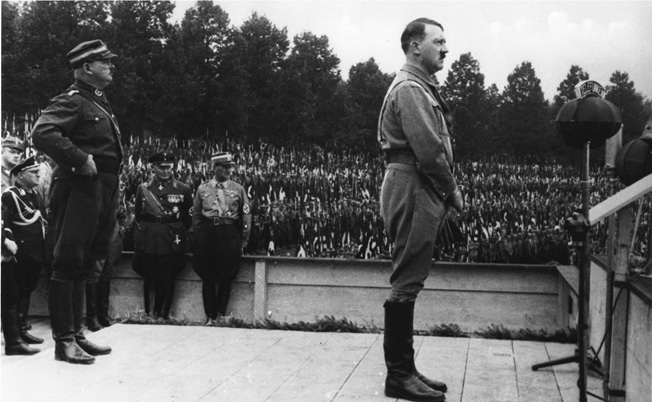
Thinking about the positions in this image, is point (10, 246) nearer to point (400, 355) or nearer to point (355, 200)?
point (400, 355)

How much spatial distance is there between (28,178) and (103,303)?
1.68m

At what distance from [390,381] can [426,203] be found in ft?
2.60

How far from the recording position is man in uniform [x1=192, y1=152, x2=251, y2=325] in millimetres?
7035

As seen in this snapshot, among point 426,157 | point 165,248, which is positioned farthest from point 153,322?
point 426,157

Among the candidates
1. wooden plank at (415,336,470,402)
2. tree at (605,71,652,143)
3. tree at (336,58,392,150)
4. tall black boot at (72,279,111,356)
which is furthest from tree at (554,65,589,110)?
tall black boot at (72,279,111,356)

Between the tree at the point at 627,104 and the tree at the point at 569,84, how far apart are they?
571 millimetres

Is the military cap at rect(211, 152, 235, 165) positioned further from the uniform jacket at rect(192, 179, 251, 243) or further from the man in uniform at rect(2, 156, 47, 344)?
the man in uniform at rect(2, 156, 47, 344)

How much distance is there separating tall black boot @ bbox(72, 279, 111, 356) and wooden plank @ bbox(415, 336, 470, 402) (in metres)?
1.67

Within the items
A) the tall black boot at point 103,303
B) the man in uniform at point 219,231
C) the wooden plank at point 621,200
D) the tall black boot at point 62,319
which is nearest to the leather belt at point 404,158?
the wooden plank at point 621,200

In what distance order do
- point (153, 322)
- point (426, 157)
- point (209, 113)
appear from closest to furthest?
point (426, 157), point (153, 322), point (209, 113)

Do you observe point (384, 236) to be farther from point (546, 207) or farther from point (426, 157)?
point (426, 157)

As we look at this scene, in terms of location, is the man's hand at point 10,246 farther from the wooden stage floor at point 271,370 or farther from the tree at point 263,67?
the tree at point 263,67

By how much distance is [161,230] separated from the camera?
7219 mm

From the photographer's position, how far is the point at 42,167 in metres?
7.44
